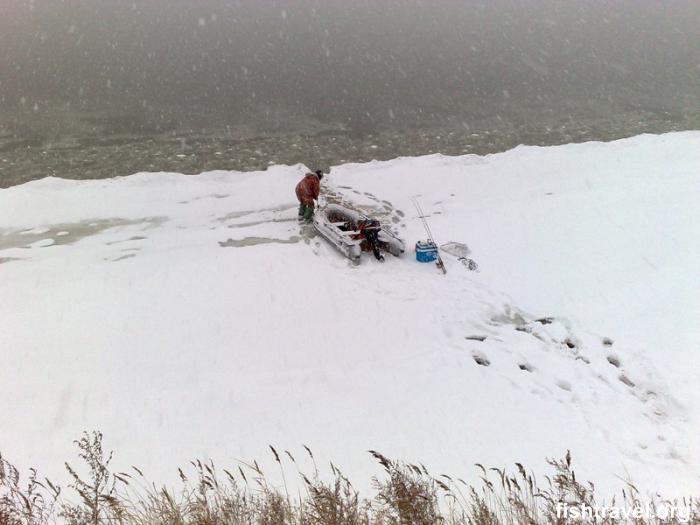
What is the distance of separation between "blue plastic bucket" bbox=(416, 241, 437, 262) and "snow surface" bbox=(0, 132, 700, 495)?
0.36 meters

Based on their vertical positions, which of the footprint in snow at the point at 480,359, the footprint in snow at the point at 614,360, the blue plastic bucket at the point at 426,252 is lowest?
the footprint in snow at the point at 614,360

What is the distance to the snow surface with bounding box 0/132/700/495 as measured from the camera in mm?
6184

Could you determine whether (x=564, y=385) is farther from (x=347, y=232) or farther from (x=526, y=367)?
(x=347, y=232)

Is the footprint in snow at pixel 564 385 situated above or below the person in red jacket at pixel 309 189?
below

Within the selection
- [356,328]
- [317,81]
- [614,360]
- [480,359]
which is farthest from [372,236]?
[317,81]

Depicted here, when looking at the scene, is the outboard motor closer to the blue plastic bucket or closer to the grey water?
the blue plastic bucket

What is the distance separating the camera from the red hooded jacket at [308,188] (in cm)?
1111

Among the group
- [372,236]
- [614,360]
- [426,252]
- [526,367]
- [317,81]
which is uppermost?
[317,81]

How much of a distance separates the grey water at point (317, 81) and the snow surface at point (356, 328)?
3.41 meters

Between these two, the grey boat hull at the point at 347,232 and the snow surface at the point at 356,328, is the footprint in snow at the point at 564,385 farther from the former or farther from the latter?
the grey boat hull at the point at 347,232

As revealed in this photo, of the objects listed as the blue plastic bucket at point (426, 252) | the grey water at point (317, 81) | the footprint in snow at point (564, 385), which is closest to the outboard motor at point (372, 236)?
the blue plastic bucket at point (426, 252)

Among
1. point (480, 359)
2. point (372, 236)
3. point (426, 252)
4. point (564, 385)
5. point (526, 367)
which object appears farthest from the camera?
point (372, 236)

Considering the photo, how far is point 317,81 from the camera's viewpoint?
2333 cm

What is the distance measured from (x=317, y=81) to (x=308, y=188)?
548 inches
